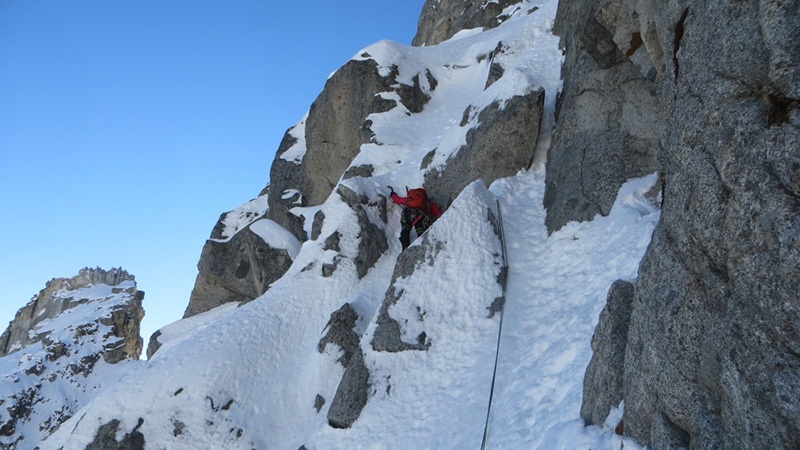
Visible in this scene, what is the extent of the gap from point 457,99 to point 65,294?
59.1 metres

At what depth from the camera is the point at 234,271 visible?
31.0 m

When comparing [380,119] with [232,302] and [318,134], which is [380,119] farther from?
[232,302]

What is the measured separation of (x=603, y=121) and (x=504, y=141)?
3.71m

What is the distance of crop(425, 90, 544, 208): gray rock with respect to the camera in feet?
61.0

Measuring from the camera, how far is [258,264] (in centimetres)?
2886

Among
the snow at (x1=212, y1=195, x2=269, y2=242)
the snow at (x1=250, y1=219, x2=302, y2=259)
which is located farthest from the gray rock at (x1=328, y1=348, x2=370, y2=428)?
the snow at (x1=212, y1=195, x2=269, y2=242)

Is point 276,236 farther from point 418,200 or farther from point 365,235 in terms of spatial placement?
point 418,200

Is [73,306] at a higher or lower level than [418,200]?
higher

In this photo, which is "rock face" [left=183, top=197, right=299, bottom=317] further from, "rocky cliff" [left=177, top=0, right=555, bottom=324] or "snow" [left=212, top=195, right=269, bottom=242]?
"snow" [left=212, top=195, right=269, bottom=242]

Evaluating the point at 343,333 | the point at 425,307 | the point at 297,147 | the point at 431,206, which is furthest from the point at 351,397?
the point at 297,147

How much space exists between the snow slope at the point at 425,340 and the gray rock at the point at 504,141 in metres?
0.67

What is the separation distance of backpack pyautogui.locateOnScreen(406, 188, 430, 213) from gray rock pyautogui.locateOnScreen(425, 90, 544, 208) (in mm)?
1275

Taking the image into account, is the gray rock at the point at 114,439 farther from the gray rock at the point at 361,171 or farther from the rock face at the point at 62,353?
the rock face at the point at 62,353

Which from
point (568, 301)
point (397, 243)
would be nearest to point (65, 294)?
point (397, 243)
